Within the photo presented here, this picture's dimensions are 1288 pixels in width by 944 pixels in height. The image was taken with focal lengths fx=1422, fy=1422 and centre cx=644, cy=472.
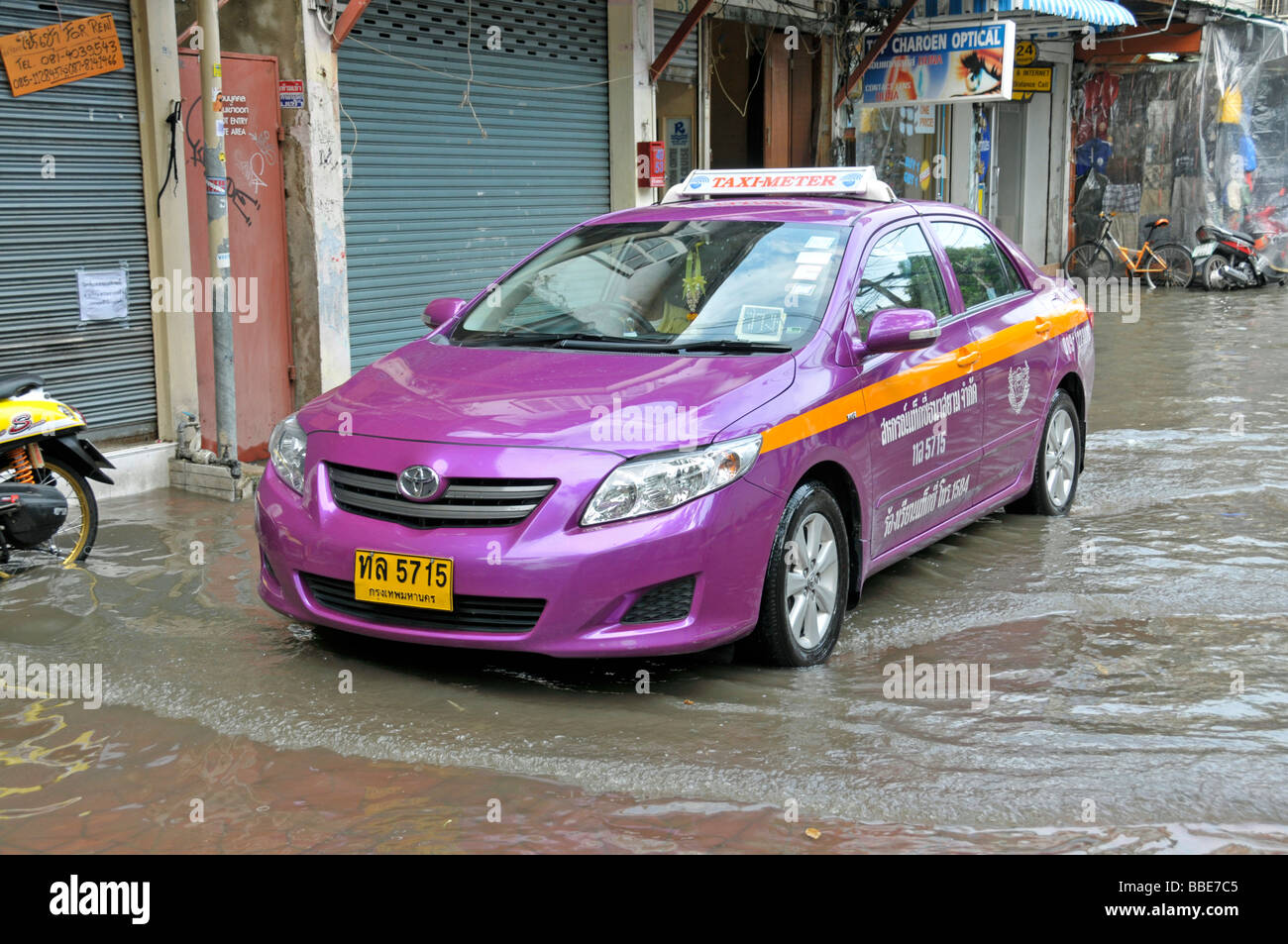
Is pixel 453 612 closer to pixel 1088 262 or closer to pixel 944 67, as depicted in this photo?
pixel 944 67

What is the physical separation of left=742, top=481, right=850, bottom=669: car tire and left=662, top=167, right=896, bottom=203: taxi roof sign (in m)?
1.85

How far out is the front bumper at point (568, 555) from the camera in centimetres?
439

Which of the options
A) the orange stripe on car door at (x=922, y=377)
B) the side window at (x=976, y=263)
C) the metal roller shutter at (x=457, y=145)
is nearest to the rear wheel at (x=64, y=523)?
the orange stripe on car door at (x=922, y=377)

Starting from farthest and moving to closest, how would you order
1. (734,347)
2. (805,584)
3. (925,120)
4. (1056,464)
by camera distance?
(925,120) < (1056,464) < (734,347) < (805,584)

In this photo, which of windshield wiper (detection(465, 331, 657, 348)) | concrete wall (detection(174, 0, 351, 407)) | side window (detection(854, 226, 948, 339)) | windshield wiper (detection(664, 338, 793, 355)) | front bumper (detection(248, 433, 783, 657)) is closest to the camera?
front bumper (detection(248, 433, 783, 657))

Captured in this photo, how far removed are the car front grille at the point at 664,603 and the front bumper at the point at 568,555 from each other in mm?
18

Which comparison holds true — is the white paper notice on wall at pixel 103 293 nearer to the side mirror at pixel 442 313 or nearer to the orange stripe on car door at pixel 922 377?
the side mirror at pixel 442 313

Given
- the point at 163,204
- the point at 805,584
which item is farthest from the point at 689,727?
the point at 163,204

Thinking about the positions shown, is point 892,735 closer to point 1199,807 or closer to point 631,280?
point 1199,807

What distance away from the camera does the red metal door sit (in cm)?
872

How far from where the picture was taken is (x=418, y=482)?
14.9 feet

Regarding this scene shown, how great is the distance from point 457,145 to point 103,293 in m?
3.75

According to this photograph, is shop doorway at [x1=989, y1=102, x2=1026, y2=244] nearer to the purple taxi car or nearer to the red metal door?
the red metal door

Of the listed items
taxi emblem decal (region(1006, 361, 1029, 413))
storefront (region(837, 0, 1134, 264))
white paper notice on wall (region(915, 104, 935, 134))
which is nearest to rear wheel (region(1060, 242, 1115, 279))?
storefront (region(837, 0, 1134, 264))
